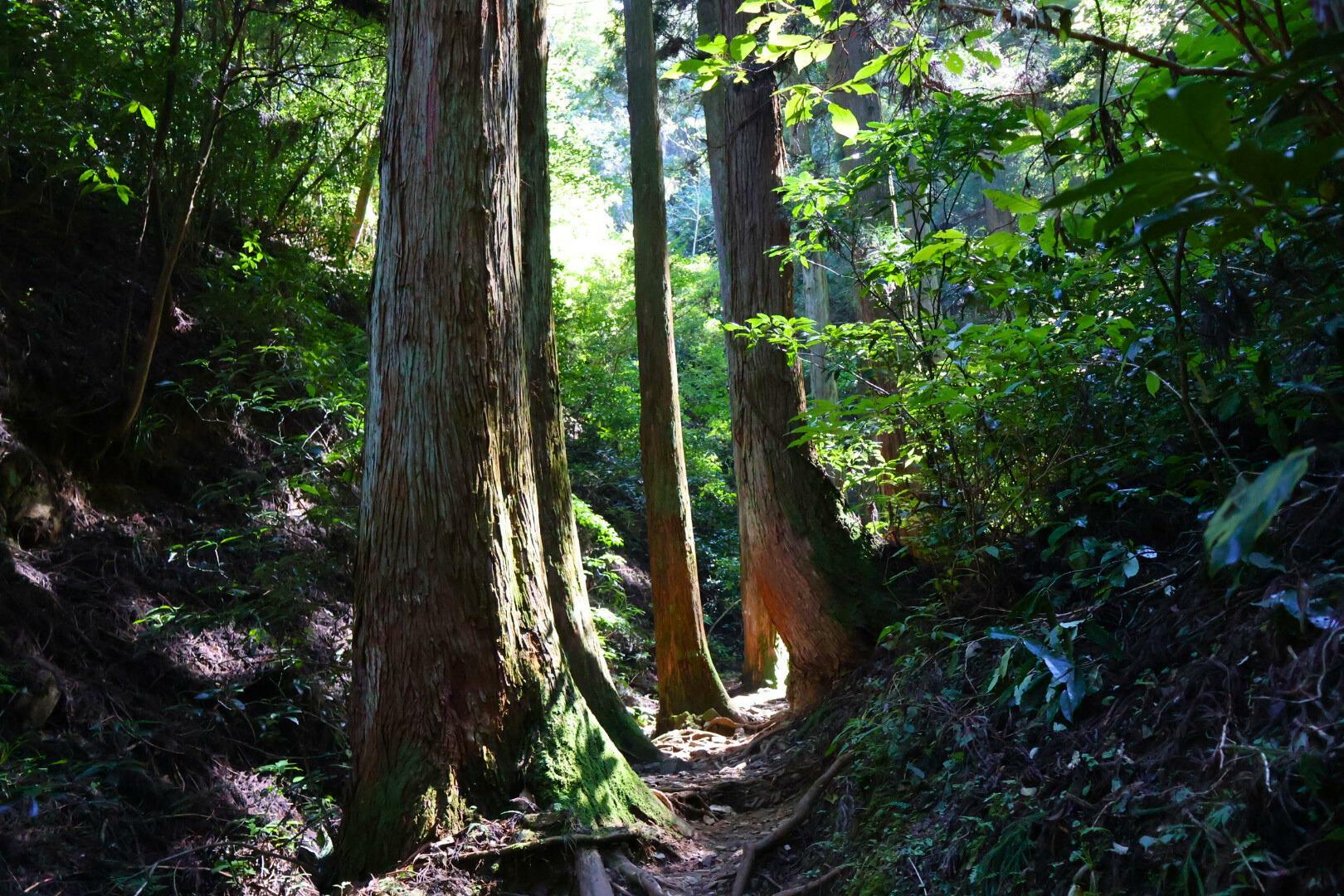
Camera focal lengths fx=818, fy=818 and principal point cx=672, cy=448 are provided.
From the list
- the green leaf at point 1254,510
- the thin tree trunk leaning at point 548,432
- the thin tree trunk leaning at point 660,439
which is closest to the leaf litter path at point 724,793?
the thin tree trunk leaning at point 548,432

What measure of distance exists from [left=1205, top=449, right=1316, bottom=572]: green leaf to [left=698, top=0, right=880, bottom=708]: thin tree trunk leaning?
486cm

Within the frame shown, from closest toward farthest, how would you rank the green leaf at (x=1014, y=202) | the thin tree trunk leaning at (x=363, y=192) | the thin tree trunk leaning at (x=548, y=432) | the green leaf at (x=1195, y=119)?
the green leaf at (x=1195, y=119) < the green leaf at (x=1014, y=202) < the thin tree trunk leaning at (x=548, y=432) < the thin tree trunk leaning at (x=363, y=192)

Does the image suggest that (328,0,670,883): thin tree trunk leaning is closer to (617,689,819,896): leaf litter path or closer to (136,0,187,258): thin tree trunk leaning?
(617,689,819,896): leaf litter path

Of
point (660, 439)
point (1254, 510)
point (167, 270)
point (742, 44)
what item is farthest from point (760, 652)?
point (1254, 510)

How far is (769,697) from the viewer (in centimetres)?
884

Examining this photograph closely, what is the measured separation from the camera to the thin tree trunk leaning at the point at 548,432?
599cm

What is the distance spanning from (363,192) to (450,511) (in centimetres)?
651

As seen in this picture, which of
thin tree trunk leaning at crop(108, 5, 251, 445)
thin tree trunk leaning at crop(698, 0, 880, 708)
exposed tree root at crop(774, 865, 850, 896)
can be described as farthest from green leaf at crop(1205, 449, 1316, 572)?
thin tree trunk leaning at crop(108, 5, 251, 445)

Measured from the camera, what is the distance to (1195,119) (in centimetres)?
98

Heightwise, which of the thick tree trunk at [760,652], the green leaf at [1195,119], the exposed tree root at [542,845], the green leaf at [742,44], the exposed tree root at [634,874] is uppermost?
the green leaf at [742,44]

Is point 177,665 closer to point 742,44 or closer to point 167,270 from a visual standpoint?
point 167,270

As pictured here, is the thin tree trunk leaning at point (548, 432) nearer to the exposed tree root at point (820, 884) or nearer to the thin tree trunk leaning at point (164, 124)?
the thin tree trunk leaning at point (164, 124)

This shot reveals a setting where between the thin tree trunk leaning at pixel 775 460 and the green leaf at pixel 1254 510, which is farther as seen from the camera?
the thin tree trunk leaning at pixel 775 460

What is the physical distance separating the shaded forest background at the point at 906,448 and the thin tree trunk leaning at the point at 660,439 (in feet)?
5.01
